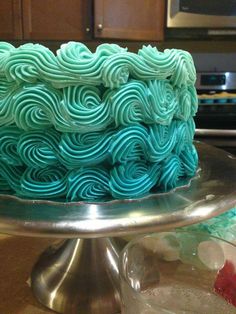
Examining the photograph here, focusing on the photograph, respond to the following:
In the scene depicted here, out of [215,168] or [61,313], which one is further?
[215,168]

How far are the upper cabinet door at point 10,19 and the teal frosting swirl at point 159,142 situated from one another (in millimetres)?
1645

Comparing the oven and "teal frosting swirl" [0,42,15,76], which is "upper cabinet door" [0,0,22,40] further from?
"teal frosting swirl" [0,42,15,76]

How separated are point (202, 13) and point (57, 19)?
74 centimetres

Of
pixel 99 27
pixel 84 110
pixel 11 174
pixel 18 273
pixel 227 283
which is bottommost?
pixel 18 273

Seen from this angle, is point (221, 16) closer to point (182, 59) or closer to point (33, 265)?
point (182, 59)

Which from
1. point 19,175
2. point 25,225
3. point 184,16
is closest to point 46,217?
point 25,225

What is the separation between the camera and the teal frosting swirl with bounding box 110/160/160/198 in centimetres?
65

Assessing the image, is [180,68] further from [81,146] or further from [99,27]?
[99,27]

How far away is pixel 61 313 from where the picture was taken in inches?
25.8

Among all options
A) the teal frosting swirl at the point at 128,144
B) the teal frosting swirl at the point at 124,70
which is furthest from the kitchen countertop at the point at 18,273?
the teal frosting swirl at the point at 124,70

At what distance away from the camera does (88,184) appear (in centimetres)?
65

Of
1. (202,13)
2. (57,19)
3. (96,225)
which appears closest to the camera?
(96,225)

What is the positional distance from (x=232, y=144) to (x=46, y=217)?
1.53 meters

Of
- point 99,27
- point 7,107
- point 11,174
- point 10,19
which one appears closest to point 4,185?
point 11,174
